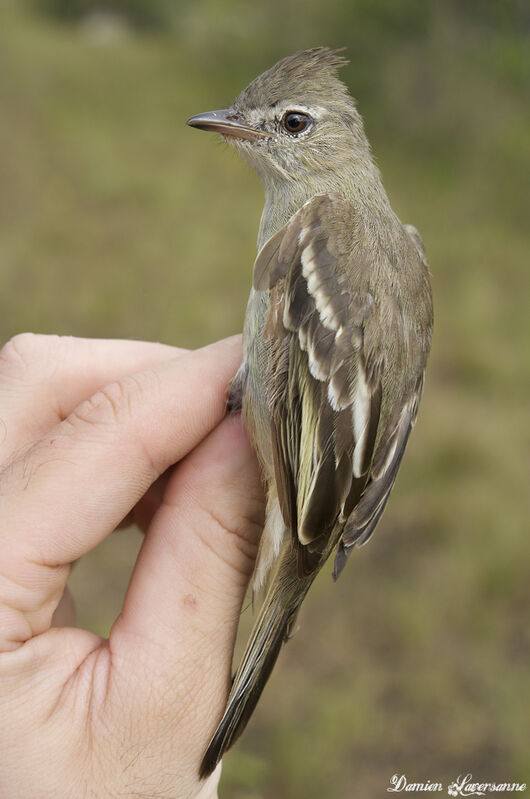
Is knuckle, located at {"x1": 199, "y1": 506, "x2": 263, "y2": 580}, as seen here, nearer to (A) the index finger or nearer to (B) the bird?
(B) the bird

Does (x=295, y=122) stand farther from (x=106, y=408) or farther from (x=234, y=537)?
(x=234, y=537)

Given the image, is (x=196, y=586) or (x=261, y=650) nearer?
(x=196, y=586)

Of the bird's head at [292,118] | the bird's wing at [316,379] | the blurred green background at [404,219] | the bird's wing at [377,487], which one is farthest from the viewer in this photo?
the blurred green background at [404,219]

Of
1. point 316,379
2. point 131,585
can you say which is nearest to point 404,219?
point 316,379
